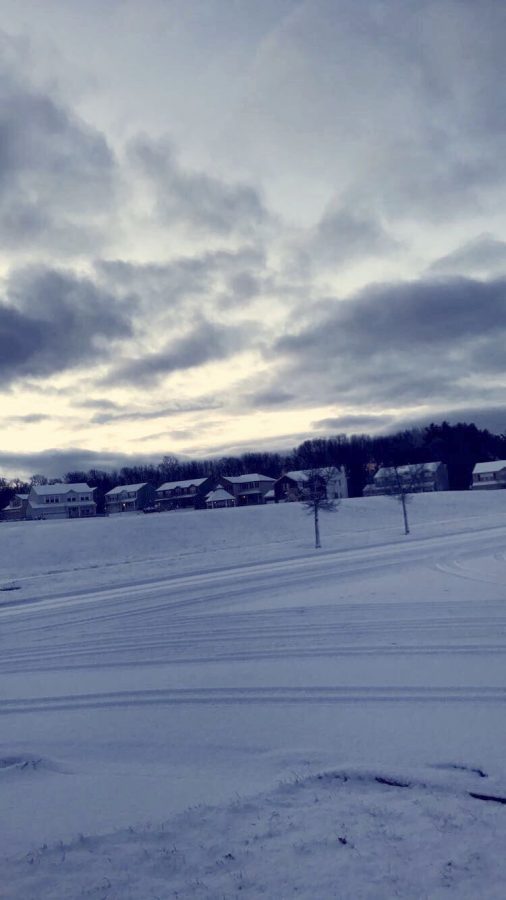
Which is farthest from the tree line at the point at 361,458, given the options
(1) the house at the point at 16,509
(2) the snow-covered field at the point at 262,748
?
(2) the snow-covered field at the point at 262,748

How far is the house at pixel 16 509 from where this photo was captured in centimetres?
10681

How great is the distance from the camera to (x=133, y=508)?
108m

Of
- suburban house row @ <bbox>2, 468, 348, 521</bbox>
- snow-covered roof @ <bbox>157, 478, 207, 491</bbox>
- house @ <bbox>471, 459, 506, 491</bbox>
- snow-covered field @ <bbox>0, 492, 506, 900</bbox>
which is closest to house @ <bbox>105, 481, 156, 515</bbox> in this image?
suburban house row @ <bbox>2, 468, 348, 521</bbox>

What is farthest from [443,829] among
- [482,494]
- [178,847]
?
[482,494]

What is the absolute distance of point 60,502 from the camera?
342 feet

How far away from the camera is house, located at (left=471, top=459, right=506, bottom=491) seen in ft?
320

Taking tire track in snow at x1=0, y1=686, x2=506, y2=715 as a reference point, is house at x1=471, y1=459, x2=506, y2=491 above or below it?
above

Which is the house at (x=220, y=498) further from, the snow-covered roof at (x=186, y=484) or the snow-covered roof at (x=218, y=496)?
the snow-covered roof at (x=186, y=484)

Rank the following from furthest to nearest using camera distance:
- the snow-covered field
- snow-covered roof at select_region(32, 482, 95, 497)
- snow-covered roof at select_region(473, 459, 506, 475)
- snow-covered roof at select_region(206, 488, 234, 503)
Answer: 1. snow-covered roof at select_region(32, 482, 95, 497)
2. snow-covered roof at select_region(473, 459, 506, 475)
3. snow-covered roof at select_region(206, 488, 234, 503)
4. the snow-covered field

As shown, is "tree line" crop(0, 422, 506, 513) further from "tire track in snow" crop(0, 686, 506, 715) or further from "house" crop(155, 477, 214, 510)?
"tire track in snow" crop(0, 686, 506, 715)

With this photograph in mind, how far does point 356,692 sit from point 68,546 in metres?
42.9

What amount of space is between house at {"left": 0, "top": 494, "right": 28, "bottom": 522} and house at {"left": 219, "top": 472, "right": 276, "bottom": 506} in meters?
33.0

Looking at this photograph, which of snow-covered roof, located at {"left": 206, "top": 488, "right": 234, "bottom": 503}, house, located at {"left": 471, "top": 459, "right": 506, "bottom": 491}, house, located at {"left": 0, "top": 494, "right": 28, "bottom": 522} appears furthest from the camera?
house, located at {"left": 0, "top": 494, "right": 28, "bottom": 522}

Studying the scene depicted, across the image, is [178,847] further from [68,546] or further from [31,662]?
[68,546]
